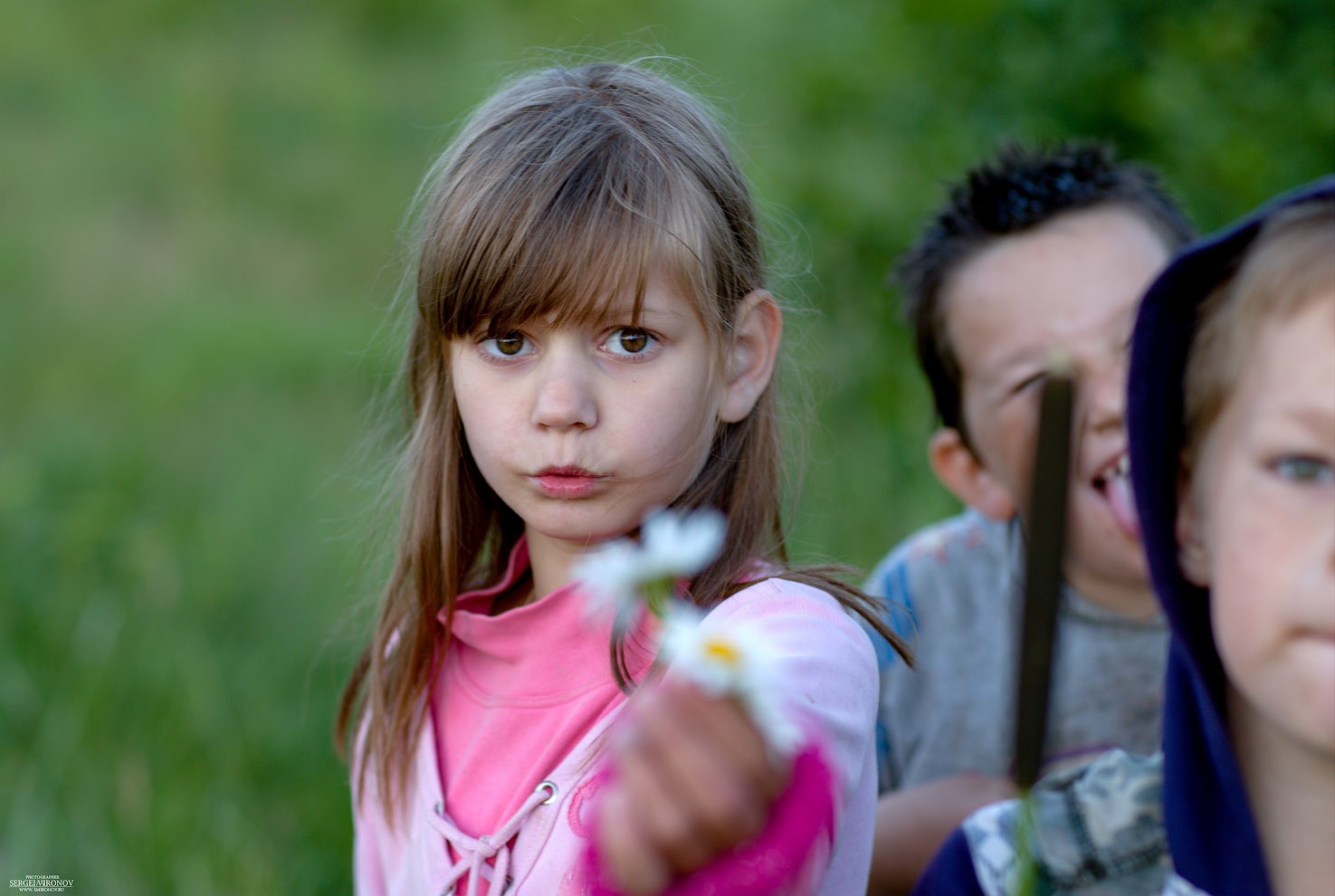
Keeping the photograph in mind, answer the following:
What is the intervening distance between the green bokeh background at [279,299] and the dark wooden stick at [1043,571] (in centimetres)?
107

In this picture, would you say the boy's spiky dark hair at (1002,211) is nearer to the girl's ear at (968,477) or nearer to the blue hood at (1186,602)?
the girl's ear at (968,477)

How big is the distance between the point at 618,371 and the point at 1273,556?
0.69 meters

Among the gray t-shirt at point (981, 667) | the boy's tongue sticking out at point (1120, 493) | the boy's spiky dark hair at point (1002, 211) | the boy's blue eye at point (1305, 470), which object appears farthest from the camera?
the boy's spiky dark hair at point (1002, 211)

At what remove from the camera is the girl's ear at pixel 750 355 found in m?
1.63

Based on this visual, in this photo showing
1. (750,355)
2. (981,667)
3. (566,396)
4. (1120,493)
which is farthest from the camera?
(981,667)

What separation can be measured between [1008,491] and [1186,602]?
84 centimetres

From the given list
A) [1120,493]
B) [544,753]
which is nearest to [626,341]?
[544,753]

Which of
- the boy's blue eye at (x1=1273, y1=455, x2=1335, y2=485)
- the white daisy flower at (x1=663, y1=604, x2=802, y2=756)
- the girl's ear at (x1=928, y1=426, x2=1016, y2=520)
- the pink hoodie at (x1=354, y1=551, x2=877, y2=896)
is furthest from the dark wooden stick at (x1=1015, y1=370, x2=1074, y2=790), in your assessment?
the girl's ear at (x1=928, y1=426, x2=1016, y2=520)

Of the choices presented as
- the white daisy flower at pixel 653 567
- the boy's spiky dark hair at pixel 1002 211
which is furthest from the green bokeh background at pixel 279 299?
the white daisy flower at pixel 653 567

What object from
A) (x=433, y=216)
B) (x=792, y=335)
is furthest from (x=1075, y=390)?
(x=792, y=335)

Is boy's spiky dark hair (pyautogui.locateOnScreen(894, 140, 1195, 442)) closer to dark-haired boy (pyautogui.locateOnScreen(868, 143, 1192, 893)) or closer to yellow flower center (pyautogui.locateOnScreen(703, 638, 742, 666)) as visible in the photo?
dark-haired boy (pyautogui.locateOnScreen(868, 143, 1192, 893))

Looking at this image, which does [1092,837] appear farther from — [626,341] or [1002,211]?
[1002,211]

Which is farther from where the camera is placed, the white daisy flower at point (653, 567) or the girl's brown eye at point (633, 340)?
the girl's brown eye at point (633, 340)

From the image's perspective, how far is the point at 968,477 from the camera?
243 centimetres
